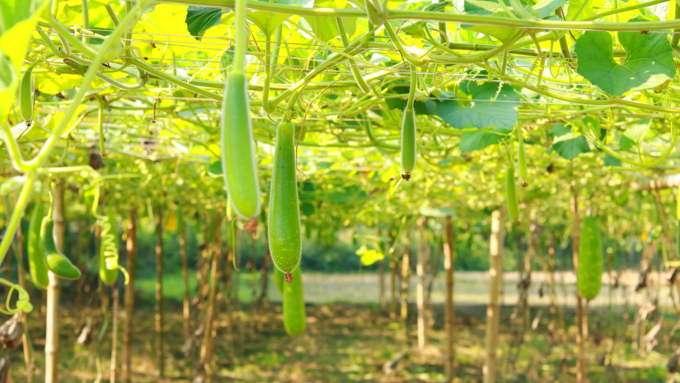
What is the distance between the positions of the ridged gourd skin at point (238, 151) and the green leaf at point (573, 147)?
1.51 m

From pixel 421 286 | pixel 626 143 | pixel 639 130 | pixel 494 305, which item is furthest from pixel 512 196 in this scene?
pixel 421 286

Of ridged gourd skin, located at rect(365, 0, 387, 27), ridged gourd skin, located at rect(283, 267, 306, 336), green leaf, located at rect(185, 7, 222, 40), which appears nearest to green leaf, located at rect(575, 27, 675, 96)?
ridged gourd skin, located at rect(365, 0, 387, 27)

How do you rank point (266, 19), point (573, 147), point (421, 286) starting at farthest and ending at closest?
point (421, 286), point (573, 147), point (266, 19)

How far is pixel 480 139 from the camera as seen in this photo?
5.11ft

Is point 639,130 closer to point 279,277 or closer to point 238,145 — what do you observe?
point 279,277

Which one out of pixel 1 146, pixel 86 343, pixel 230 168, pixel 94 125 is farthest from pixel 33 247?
pixel 230 168

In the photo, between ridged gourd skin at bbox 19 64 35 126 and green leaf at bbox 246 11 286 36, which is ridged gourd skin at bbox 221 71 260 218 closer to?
green leaf at bbox 246 11 286 36

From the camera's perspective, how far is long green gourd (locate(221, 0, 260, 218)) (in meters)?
0.38

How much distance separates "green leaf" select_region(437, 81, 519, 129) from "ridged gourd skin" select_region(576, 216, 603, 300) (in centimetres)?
148

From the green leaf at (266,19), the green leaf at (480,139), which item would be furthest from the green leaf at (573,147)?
the green leaf at (266,19)

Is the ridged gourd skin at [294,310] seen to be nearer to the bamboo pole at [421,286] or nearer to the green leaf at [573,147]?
the green leaf at [573,147]

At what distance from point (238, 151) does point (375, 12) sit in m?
0.27

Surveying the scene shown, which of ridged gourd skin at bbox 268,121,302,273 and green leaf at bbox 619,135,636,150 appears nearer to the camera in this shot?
ridged gourd skin at bbox 268,121,302,273

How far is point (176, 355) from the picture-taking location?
632cm
